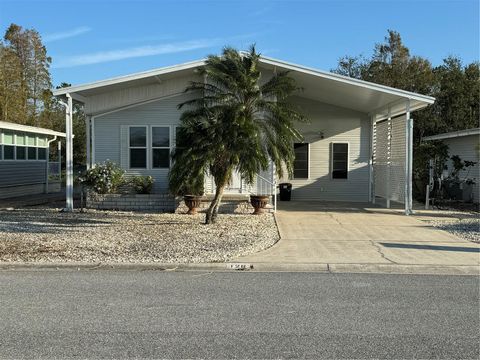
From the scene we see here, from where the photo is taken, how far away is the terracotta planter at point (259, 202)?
15.3m

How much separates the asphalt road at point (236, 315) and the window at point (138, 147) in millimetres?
9132

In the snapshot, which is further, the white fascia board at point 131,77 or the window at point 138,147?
the window at point 138,147

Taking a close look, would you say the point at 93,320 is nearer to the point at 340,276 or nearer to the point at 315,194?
the point at 340,276

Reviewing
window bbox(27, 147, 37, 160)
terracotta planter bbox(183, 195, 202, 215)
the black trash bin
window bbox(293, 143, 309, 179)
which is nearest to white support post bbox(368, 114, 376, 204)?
window bbox(293, 143, 309, 179)

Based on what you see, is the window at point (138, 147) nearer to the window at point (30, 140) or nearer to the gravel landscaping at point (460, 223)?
the window at point (30, 140)

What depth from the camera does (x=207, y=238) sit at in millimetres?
11055

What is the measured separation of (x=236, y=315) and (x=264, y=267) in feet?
9.33

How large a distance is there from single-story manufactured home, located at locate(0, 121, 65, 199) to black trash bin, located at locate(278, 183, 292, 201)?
1124 centimetres

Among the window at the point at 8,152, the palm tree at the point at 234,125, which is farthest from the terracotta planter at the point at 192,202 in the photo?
the window at the point at 8,152

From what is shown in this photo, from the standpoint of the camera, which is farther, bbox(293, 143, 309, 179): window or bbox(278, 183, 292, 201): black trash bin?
bbox(293, 143, 309, 179): window

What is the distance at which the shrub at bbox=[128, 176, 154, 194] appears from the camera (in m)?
16.3

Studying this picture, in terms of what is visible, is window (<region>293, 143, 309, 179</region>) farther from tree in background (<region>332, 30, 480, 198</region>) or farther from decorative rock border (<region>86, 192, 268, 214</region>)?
tree in background (<region>332, 30, 480, 198</region>)

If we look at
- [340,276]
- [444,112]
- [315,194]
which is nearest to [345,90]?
[315,194]

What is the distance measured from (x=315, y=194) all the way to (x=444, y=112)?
1708 centimetres
